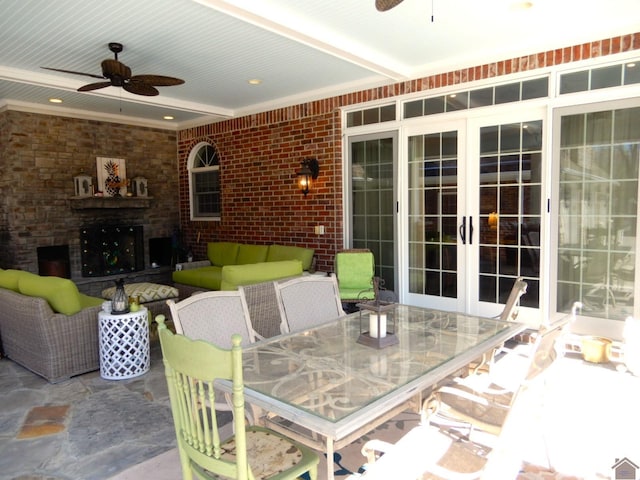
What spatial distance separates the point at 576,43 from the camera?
4.11 metres

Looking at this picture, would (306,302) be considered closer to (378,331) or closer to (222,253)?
(378,331)

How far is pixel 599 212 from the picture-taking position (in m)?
4.17

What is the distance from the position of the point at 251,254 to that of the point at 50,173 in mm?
3222

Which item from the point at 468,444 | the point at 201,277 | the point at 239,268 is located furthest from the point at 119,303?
the point at 468,444

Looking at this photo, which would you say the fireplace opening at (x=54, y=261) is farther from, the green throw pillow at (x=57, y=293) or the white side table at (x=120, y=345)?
the white side table at (x=120, y=345)

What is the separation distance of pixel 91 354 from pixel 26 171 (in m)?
3.95

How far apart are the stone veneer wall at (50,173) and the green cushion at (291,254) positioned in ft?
9.32

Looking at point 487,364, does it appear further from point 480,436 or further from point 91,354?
point 91,354

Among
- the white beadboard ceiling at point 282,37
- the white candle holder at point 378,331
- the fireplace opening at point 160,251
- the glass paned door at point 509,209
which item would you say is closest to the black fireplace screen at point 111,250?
the fireplace opening at point 160,251

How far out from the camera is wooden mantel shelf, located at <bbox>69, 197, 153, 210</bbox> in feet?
22.5

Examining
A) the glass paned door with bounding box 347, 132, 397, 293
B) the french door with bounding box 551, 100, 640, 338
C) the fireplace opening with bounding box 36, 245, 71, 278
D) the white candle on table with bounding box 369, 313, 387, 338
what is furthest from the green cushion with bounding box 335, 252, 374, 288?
Result: the fireplace opening with bounding box 36, 245, 71, 278

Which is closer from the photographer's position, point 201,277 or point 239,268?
Answer: point 239,268

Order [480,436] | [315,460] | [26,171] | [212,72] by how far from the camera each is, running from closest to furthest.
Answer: [315,460]
[480,436]
[212,72]
[26,171]

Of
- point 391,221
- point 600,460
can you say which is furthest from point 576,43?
point 600,460
